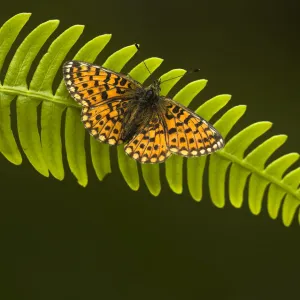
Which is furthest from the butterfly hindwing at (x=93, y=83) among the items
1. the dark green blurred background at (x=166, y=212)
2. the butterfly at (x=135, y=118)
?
the dark green blurred background at (x=166, y=212)

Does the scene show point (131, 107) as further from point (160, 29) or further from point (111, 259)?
point (160, 29)

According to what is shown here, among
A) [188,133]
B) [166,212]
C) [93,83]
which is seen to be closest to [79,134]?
[93,83]

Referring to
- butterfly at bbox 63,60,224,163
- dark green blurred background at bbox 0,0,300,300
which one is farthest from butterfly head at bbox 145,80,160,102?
dark green blurred background at bbox 0,0,300,300

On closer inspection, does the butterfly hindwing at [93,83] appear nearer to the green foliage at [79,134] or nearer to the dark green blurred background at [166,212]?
the green foliage at [79,134]

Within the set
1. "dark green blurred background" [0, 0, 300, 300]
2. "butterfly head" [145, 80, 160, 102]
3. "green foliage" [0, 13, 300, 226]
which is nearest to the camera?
"green foliage" [0, 13, 300, 226]

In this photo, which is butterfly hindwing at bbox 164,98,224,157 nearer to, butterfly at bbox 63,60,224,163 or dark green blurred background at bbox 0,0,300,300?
butterfly at bbox 63,60,224,163

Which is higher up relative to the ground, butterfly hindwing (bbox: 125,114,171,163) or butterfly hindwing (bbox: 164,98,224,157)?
butterfly hindwing (bbox: 164,98,224,157)

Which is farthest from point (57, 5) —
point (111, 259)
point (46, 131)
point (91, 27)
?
point (46, 131)

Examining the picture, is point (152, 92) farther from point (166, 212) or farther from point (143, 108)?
point (166, 212)
